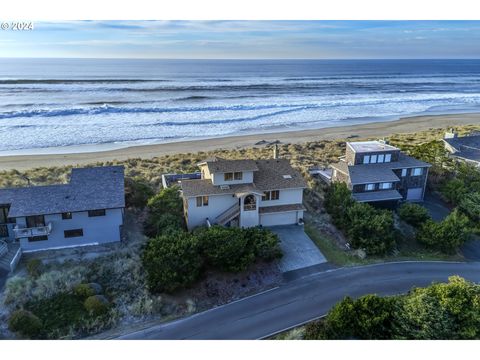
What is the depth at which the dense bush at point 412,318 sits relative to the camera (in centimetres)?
1756

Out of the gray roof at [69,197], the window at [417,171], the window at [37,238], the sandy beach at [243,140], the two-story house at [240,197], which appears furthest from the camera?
the sandy beach at [243,140]

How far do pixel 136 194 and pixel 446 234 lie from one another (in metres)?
24.2

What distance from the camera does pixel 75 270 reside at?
22.5 meters

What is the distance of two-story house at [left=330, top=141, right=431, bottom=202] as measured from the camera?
32.8 meters

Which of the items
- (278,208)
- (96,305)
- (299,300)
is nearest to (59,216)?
(96,305)

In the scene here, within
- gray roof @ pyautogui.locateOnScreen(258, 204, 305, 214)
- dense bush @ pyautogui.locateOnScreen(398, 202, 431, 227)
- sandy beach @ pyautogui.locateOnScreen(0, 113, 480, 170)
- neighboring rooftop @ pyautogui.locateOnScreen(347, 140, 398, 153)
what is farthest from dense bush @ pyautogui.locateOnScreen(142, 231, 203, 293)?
sandy beach @ pyautogui.locateOnScreen(0, 113, 480, 170)

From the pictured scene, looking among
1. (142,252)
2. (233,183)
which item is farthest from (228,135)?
(142,252)

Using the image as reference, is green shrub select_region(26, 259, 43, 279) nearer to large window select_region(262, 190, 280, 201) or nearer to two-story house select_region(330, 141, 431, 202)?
large window select_region(262, 190, 280, 201)

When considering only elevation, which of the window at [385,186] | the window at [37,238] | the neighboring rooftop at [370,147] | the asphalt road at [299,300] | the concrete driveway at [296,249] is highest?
the neighboring rooftop at [370,147]

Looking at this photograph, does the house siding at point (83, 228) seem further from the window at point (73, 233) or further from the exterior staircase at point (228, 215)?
the exterior staircase at point (228, 215)

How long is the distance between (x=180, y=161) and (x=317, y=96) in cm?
7315

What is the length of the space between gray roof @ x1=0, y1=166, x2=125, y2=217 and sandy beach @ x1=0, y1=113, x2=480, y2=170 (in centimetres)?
2239

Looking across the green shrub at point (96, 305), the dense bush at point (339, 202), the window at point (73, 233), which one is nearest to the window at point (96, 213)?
the window at point (73, 233)

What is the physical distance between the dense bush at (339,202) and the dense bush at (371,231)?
2.75 feet
